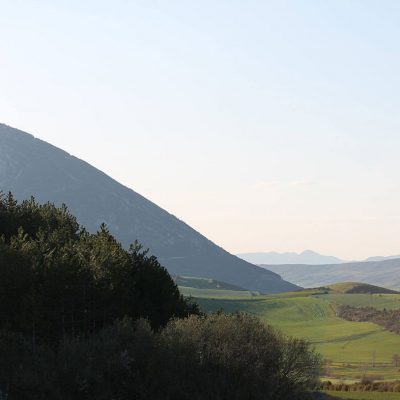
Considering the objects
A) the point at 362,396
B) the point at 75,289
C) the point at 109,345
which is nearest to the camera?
the point at 109,345

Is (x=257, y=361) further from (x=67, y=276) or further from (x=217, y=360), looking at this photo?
(x=67, y=276)

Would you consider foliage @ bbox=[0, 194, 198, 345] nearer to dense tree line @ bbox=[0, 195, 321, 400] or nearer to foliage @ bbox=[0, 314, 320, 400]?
dense tree line @ bbox=[0, 195, 321, 400]

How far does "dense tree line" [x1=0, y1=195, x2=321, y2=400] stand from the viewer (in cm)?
5353

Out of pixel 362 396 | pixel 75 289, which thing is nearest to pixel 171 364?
pixel 75 289

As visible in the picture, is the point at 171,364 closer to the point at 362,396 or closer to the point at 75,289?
the point at 75,289

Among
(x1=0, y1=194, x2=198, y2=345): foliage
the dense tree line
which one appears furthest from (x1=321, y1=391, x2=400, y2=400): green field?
(x1=0, y1=194, x2=198, y2=345): foliage

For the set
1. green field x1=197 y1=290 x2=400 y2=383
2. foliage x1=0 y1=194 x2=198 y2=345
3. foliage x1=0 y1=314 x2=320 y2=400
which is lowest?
green field x1=197 y1=290 x2=400 y2=383

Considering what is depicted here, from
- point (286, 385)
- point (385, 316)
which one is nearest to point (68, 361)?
point (286, 385)

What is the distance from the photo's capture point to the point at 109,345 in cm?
5578

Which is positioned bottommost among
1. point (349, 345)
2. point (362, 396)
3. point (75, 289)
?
point (349, 345)

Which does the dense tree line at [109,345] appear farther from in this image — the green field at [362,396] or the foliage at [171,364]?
the green field at [362,396]

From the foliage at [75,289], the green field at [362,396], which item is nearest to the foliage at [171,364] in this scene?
the foliage at [75,289]

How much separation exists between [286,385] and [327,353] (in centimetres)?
8537

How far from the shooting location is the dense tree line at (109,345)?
53.5m
